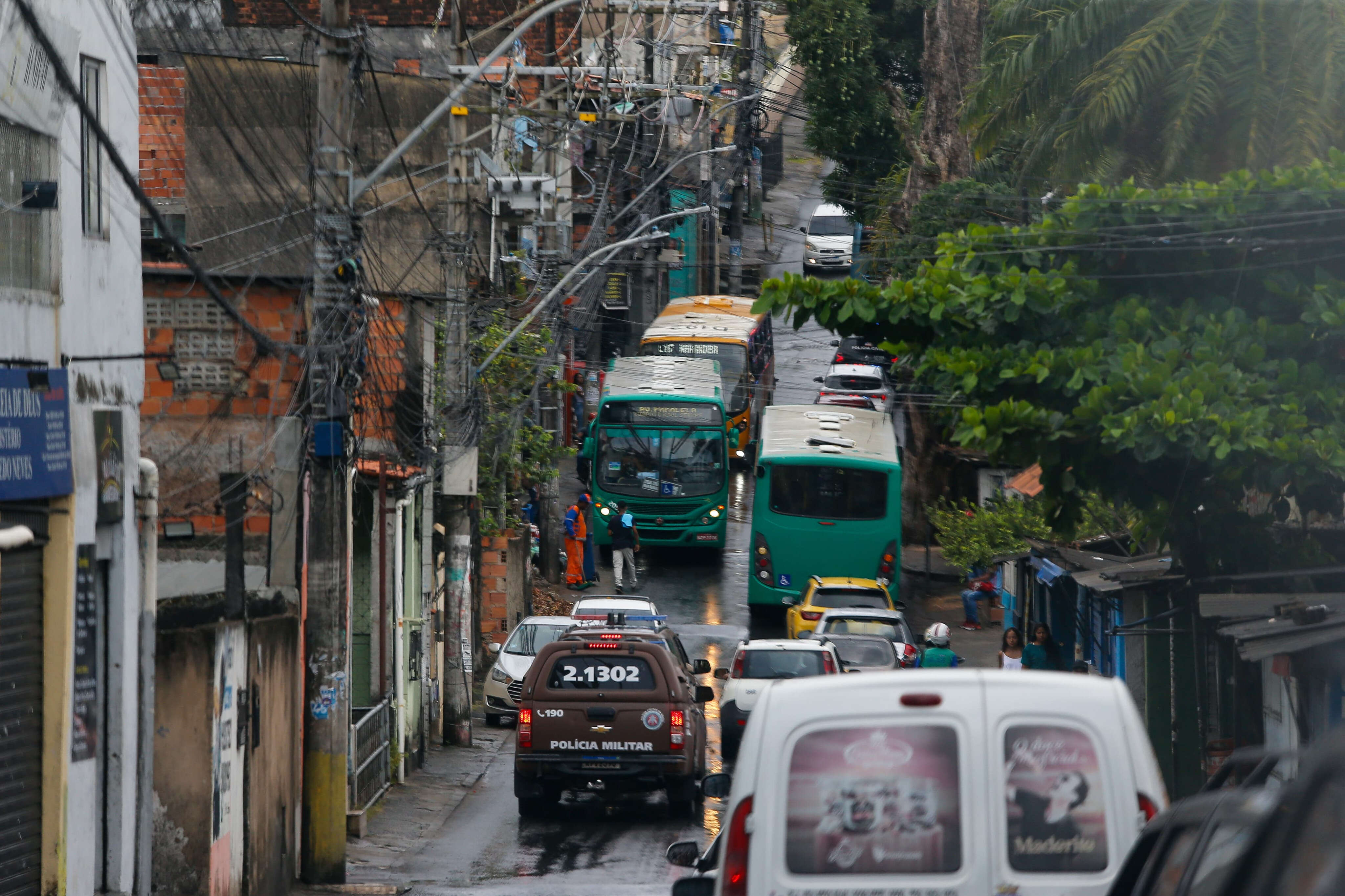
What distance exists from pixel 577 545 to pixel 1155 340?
21.4 m

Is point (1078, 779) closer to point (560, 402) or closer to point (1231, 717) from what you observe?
point (1231, 717)

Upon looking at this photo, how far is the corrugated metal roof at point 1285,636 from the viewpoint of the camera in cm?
996

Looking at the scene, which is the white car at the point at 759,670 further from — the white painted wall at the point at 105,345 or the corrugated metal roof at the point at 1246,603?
the white painted wall at the point at 105,345

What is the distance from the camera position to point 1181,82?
64.1 ft

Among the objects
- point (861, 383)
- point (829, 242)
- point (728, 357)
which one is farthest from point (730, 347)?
point (829, 242)

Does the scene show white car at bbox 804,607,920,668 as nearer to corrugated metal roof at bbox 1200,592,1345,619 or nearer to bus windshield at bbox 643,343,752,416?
corrugated metal roof at bbox 1200,592,1345,619

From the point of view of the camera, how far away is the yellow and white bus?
132ft

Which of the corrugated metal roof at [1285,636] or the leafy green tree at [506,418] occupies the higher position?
the leafy green tree at [506,418]

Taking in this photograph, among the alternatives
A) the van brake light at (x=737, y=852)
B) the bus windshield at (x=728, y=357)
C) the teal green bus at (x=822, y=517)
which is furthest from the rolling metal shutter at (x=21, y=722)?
the bus windshield at (x=728, y=357)

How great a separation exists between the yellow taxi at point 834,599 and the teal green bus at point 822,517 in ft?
9.31

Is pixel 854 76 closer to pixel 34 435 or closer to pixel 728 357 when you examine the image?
pixel 728 357

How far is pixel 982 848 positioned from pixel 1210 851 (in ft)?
7.76

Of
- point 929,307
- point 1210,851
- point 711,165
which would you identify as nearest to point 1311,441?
point 929,307

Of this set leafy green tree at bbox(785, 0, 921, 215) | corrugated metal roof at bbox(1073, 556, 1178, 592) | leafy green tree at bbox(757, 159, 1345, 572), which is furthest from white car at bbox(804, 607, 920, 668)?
leafy green tree at bbox(785, 0, 921, 215)
